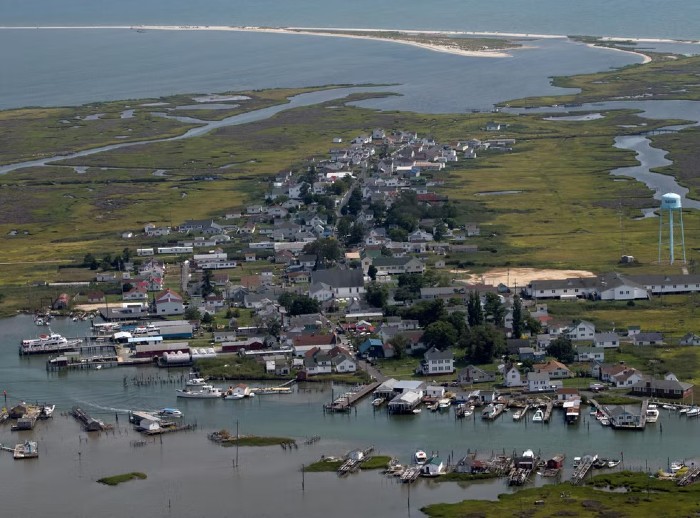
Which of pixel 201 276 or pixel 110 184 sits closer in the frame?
pixel 201 276

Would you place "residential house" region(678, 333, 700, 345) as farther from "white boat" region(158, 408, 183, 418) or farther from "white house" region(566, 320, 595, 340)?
"white boat" region(158, 408, 183, 418)

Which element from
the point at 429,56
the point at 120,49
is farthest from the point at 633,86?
the point at 120,49

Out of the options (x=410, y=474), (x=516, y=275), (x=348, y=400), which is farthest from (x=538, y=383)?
(x=516, y=275)

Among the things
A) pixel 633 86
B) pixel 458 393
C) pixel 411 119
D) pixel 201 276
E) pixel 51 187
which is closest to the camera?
pixel 458 393

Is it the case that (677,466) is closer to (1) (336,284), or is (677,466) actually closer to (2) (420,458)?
(2) (420,458)

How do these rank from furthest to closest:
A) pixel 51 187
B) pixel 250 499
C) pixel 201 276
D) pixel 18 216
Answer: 1. pixel 51 187
2. pixel 18 216
3. pixel 201 276
4. pixel 250 499

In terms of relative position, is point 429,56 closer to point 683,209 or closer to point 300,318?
point 683,209

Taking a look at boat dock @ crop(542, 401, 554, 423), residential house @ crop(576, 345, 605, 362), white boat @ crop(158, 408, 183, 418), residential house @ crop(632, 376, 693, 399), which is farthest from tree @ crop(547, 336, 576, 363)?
white boat @ crop(158, 408, 183, 418)
